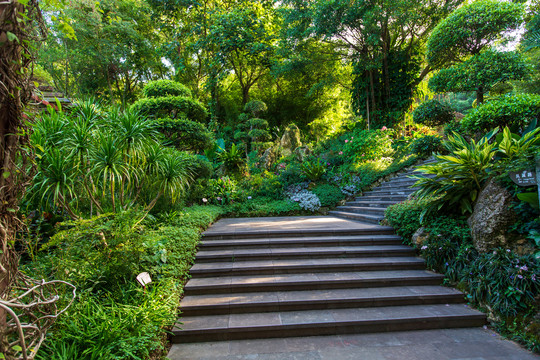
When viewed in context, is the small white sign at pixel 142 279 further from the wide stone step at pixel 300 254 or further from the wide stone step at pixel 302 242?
the wide stone step at pixel 302 242

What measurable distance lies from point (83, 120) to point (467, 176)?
19.0 ft

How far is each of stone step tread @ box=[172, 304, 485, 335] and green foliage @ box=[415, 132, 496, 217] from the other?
152 centimetres

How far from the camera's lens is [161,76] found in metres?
16.9

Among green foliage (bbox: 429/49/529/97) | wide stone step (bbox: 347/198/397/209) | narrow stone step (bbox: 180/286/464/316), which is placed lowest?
narrow stone step (bbox: 180/286/464/316)

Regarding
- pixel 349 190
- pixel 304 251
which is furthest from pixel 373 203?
pixel 304 251

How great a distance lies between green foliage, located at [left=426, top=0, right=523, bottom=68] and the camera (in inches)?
224

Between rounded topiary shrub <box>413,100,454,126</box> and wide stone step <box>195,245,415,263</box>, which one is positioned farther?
rounded topiary shrub <box>413,100,454,126</box>

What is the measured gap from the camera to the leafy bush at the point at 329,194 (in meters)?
7.89

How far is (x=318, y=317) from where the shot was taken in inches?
120

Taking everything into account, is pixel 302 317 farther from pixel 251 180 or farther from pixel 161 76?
pixel 161 76

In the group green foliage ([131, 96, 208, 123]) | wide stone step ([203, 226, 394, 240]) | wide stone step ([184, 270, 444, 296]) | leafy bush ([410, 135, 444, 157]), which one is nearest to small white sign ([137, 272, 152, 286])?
wide stone step ([184, 270, 444, 296])

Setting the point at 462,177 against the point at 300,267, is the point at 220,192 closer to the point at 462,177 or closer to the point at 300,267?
the point at 300,267

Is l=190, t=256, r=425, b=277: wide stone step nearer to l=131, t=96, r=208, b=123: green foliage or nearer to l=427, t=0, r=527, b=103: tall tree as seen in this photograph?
l=131, t=96, r=208, b=123: green foliage

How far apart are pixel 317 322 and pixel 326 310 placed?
33 centimetres
